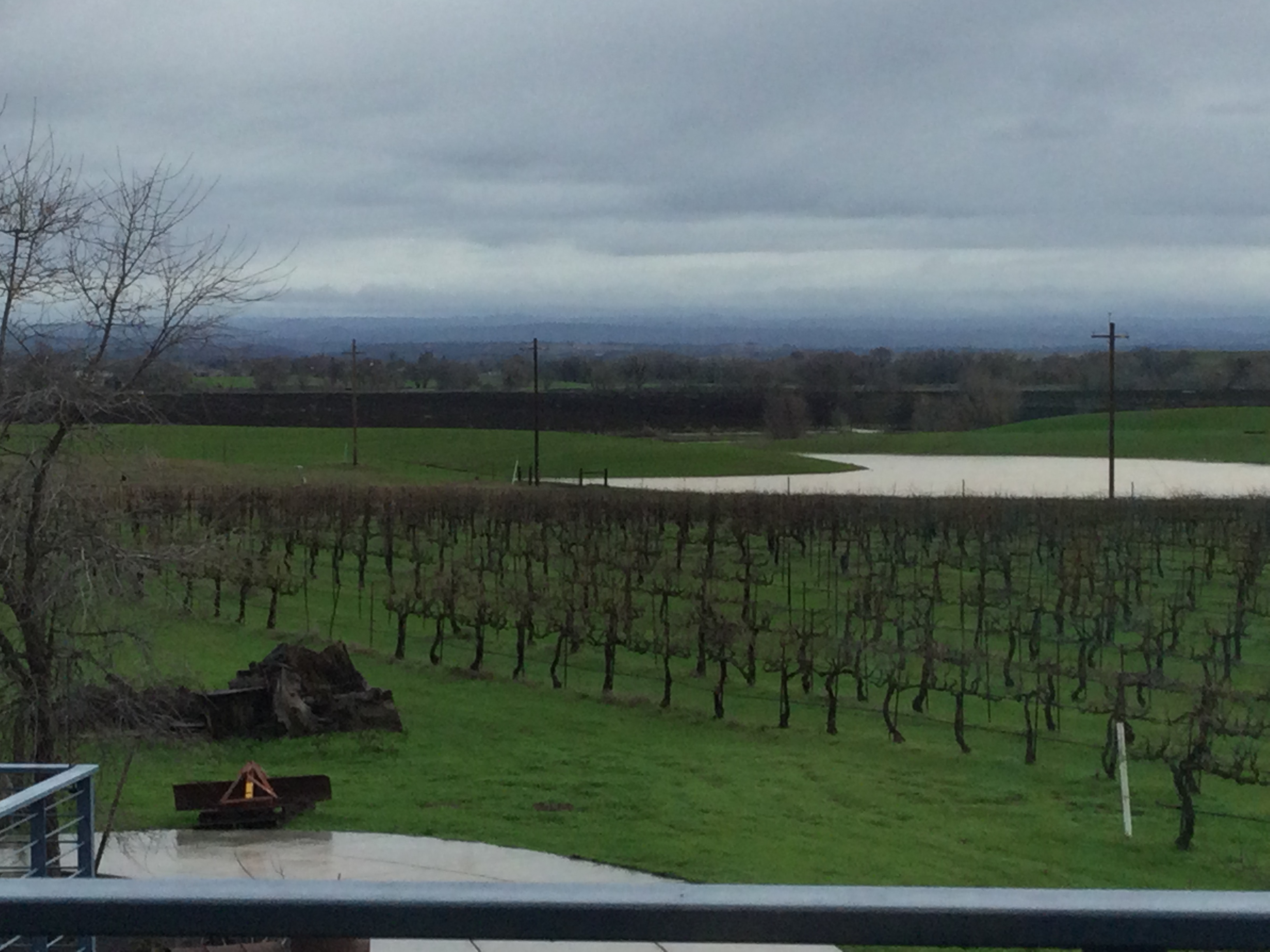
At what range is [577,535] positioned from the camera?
30.6 meters

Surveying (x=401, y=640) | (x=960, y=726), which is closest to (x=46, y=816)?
(x=960, y=726)

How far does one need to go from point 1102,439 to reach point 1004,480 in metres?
20.0

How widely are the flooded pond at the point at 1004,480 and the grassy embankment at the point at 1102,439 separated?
87.6 inches

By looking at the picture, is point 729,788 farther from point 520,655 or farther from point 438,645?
point 438,645

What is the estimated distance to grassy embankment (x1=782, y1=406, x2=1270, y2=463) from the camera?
213 feet

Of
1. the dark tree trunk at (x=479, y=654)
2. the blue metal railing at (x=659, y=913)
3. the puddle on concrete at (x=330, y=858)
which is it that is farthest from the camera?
the dark tree trunk at (x=479, y=654)

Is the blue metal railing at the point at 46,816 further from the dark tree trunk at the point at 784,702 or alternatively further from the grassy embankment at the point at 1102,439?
the grassy embankment at the point at 1102,439

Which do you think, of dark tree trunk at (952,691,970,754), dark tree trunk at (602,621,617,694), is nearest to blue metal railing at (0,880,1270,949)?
dark tree trunk at (952,691,970,754)

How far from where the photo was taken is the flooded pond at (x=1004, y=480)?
4700 cm

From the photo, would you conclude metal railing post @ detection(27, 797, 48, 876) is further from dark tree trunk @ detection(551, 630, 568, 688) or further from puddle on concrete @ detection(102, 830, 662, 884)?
dark tree trunk @ detection(551, 630, 568, 688)

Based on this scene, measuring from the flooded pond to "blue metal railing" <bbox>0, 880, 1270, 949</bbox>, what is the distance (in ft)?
126

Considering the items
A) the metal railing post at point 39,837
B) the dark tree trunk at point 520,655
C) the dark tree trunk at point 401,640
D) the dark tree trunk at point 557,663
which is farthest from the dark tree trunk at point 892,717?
the metal railing post at point 39,837

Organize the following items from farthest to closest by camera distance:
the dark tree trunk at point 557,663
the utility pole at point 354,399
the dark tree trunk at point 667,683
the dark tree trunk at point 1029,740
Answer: the utility pole at point 354,399, the dark tree trunk at point 557,663, the dark tree trunk at point 667,683, the dark tree trunk at point 1029,740

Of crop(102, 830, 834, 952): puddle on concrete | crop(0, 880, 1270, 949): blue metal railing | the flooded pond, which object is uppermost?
crop(0, 880, 1270, 949): blue metal railing
